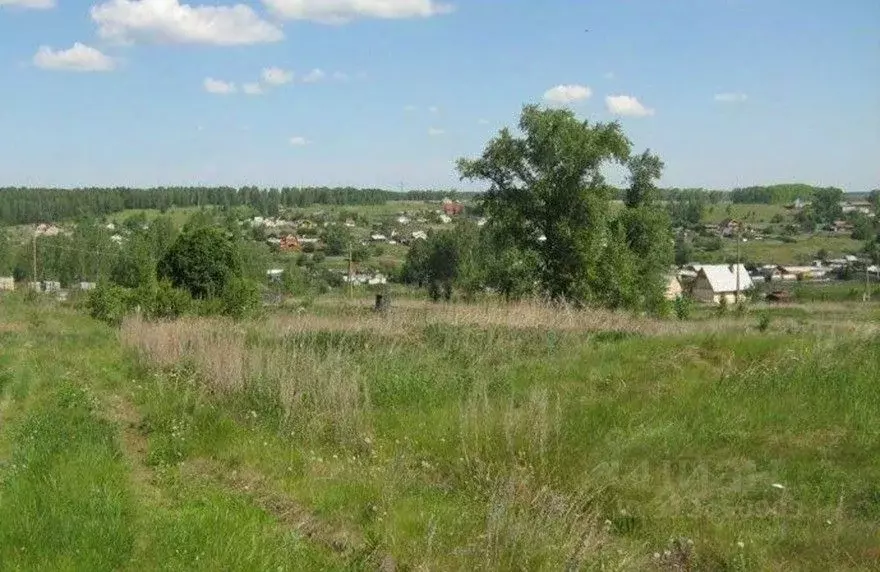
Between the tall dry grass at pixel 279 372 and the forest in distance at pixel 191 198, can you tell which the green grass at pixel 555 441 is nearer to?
the tall dry grass at pixel 279 372

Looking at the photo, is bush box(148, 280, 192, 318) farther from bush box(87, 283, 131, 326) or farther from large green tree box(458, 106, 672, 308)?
large green tree box(458, 106, 672, 308)

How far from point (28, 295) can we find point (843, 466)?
35382 mm

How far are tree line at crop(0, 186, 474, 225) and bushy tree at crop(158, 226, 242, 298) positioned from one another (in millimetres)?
69737

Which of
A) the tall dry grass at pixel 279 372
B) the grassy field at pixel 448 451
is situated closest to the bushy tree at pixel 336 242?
the tall dry grass at pixel 279 372

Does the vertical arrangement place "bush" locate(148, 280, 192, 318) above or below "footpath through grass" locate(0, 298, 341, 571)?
below

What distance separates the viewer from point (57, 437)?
8875mm

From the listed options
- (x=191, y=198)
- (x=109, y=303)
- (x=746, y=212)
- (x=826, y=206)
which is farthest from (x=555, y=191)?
(x=191, y=198)

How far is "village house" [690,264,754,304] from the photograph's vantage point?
190 feet

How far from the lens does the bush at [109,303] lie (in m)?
26.6

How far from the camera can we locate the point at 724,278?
196 ft

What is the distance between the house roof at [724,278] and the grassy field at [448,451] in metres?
45.7

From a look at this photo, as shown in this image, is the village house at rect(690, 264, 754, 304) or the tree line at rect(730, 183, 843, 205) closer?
the village house at rect(690, 264, 754, 304)

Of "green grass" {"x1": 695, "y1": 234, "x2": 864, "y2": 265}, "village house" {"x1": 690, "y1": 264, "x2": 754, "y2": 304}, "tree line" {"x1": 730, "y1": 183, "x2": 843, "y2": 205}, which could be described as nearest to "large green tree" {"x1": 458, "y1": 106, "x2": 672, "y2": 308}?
"village house" {"x1": 690, "y1": 264, "x2": 754, "y2": 304}

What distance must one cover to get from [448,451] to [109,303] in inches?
856
